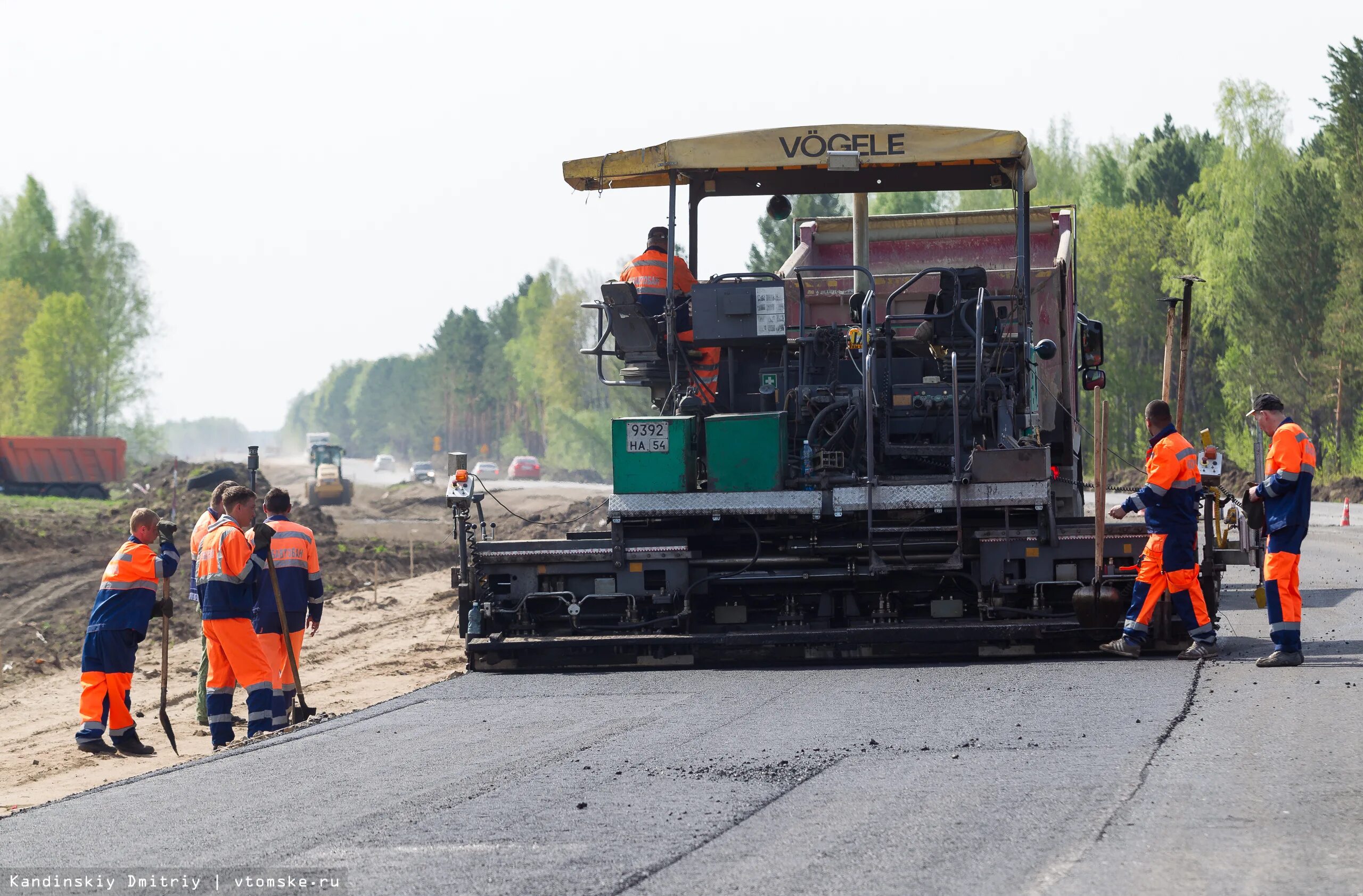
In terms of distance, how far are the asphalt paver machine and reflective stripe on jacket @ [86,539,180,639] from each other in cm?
199

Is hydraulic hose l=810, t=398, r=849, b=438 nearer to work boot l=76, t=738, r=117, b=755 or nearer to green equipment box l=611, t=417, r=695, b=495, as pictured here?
green equipment box l=611, t=417, r=695, b=495

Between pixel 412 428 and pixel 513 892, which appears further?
pixel 412 428

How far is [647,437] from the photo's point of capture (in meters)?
9.21

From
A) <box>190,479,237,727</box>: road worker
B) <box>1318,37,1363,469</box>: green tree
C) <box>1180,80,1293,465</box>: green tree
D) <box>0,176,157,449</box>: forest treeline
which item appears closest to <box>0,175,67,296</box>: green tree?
<box>0,176,157,449</box>: forest treeline

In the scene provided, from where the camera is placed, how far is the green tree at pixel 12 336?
65.1 meters

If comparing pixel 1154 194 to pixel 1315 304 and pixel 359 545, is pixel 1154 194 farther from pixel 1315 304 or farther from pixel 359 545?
pixel 359 545

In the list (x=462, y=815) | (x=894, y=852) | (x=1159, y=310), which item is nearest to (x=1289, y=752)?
(x=894, y=852)

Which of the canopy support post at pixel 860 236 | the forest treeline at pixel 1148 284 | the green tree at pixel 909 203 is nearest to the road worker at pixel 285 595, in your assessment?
the canopy support post at pixel 860 236

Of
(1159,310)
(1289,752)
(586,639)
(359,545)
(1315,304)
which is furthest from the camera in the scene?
(1159,310)

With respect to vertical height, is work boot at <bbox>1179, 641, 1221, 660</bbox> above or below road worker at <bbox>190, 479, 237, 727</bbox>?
below

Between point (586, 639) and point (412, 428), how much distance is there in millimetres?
133870

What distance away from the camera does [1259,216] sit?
44.3 metres

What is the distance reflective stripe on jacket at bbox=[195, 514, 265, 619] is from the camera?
9.04m

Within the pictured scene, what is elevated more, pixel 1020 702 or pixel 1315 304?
pixel 1315 304
